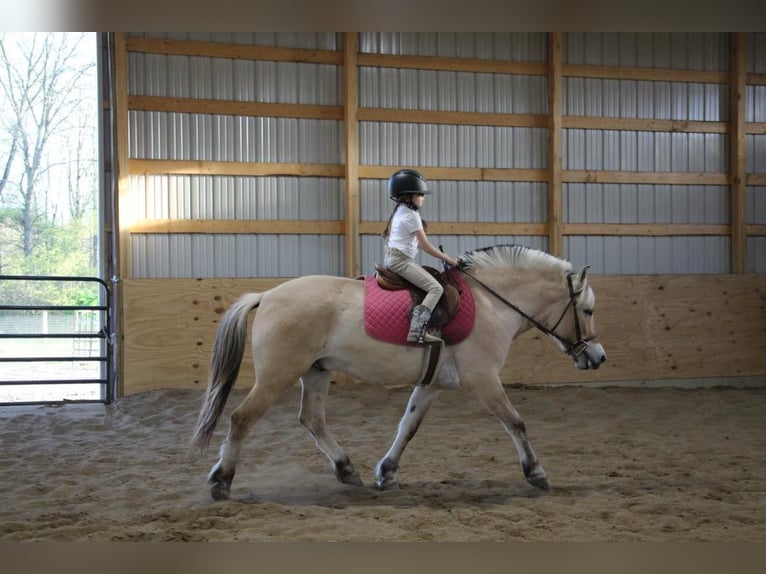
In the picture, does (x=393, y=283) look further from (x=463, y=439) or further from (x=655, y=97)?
(x=655, y=97)

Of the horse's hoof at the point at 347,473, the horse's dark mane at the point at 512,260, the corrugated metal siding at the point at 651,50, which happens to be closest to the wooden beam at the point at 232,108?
the corrugated metal siding at the point at 651,50

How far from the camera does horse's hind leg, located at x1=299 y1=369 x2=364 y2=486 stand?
417cm

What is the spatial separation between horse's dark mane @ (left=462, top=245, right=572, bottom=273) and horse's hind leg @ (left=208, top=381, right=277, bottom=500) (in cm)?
146

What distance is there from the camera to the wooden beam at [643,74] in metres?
8.77

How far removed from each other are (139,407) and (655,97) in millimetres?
6966

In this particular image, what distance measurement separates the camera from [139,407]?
690 cm

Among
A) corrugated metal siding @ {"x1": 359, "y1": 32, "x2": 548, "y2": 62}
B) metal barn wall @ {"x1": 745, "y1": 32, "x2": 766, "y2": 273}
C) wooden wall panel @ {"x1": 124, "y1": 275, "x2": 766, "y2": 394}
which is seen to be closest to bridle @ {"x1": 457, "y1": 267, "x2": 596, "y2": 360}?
Answer: wooden wall panel @ {"x1": 124, "y1": 275, "x2": 766, "y2": 394}

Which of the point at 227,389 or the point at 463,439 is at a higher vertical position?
the point at 227,389

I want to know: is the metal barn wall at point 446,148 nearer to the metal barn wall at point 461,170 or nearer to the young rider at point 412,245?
the metal barn wall at point 461,170

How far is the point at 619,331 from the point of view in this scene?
8414 millimetres

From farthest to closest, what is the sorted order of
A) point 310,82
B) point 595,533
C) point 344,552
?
point 310,82 → point 595,533 → point 344,552

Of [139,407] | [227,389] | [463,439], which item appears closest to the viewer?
[227,389]
